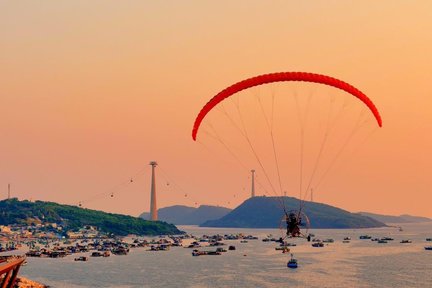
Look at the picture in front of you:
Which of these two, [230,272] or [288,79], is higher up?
[288,79]

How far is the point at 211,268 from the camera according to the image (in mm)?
170875

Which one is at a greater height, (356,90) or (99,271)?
(356,90)

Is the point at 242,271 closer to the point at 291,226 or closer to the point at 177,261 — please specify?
the point at 177,261

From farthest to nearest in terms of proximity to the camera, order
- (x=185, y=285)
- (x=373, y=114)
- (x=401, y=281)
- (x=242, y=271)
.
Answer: (x=242, y=271) < (x=401, y=281) < (x=185, y=285) < (x=373, y=114)

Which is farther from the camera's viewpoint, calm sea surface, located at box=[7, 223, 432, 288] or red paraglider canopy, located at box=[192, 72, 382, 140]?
calm sea surface, located at box=[7, 223, 432, 288]

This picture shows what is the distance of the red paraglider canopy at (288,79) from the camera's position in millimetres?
52969

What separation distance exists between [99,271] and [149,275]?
56.2 ft

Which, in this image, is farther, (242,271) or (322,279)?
(242,271)

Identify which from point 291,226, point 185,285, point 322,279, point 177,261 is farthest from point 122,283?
point 291,226

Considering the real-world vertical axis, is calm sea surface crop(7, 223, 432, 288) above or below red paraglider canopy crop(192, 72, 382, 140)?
below

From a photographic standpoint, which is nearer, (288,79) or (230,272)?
(288,79)

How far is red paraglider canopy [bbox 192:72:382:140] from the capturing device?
53.0 meters

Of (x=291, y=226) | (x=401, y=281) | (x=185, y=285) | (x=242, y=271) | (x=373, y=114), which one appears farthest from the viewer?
(x=242, y=271)

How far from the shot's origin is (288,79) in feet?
173
